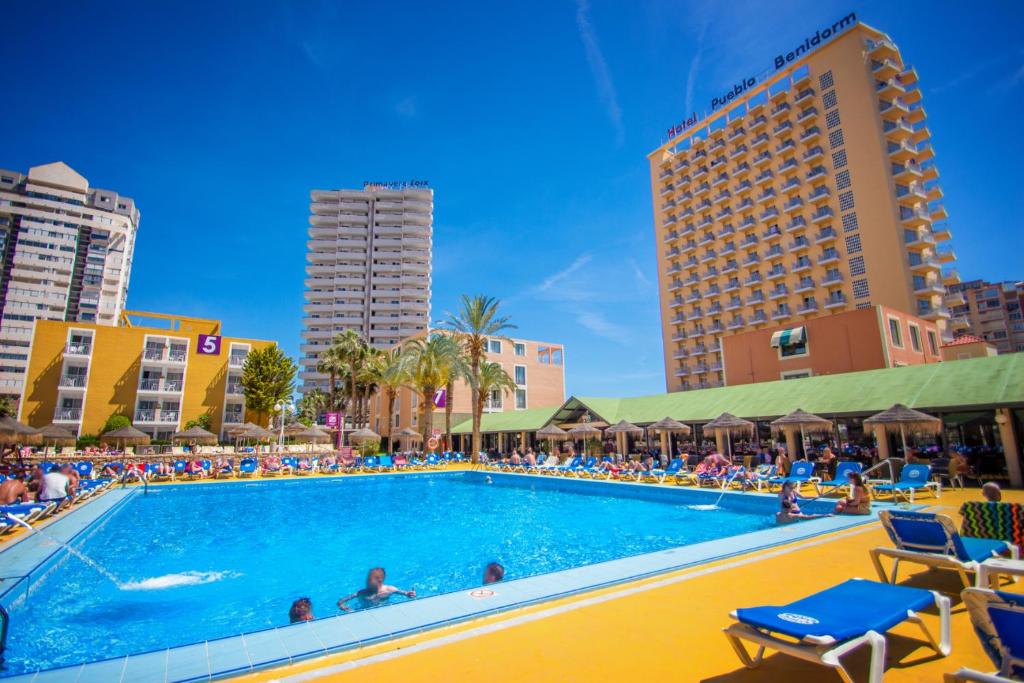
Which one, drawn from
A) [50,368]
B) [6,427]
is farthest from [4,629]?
[50,368]

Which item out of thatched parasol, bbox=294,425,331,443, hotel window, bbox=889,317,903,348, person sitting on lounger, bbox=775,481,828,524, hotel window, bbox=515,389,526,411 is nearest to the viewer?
person sitting on lounger, bbox=775,481,828,524

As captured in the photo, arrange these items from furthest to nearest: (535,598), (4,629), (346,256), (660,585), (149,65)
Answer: (346,256) < (149,65) < (660,585) < (535,598) < (4,629)

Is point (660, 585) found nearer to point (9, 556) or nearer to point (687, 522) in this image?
point (687, 522)

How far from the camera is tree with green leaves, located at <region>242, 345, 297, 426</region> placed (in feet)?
137

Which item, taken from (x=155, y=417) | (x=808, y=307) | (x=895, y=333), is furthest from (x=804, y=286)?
Result: (x=155, y=417)

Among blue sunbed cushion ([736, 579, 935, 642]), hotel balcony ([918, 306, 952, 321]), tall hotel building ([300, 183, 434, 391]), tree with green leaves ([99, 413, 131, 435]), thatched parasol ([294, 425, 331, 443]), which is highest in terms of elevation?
tall hotel building ([300, 183, 434, 391])

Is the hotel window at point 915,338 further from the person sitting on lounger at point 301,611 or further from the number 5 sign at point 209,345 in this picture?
the number 5 sign at point 209,345

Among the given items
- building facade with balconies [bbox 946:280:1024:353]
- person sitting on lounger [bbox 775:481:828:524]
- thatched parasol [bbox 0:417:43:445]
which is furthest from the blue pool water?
building facade with balconies [bbox 946:280:1024:353]

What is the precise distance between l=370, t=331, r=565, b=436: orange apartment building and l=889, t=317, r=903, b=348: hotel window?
96.2 feet

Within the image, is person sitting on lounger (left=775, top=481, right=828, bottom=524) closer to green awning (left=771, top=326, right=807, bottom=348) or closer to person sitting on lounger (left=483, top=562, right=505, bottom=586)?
person sitting on lounger (left=483, top=562, right=505, bottom=586)

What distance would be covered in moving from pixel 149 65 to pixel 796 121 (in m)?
57.3

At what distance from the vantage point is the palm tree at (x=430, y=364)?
32.9m

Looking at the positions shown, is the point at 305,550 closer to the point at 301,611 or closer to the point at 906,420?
the point at 301,611

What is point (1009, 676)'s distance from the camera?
2549 millimetres
